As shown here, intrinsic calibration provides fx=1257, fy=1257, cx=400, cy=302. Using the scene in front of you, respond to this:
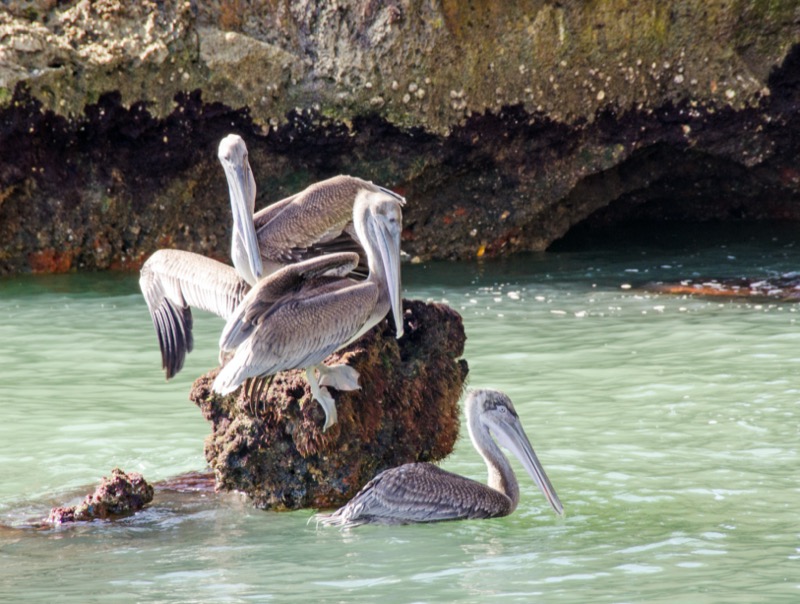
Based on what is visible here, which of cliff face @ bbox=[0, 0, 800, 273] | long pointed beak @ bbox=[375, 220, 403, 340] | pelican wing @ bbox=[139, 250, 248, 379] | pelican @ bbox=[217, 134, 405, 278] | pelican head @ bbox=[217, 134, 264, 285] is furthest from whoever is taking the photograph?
cliff face @ bbox=[0, 0, 800, 273]

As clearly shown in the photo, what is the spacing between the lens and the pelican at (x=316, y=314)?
5449mm

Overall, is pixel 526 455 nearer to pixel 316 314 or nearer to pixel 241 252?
pixel 316 314

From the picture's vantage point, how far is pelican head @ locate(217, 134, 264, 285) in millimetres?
6285

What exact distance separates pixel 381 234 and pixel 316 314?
2.09ft

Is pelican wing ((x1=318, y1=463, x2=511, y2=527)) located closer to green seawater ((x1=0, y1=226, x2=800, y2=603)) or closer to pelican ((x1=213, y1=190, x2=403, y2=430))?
green seawater ((x1=0, y1=226, x2=800, y2=603))

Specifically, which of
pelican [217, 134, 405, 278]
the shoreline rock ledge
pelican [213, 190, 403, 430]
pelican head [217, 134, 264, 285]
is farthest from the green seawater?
pelican [217, 134, 405, 278]

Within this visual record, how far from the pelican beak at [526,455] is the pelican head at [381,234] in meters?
0.67

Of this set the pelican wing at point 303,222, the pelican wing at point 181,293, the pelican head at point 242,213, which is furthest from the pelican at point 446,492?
the pelican wing at point 303,222

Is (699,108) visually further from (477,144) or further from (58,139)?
(58,139)

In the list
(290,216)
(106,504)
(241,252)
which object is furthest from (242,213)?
(106,504)

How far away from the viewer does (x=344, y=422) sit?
18.7 ft

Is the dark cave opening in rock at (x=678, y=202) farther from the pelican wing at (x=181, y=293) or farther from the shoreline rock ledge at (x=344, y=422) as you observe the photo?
the pelican wing at (x=181, y=293)

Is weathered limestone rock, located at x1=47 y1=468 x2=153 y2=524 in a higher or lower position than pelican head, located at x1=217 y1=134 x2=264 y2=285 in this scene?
lower

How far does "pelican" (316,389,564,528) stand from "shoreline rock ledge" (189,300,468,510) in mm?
290
